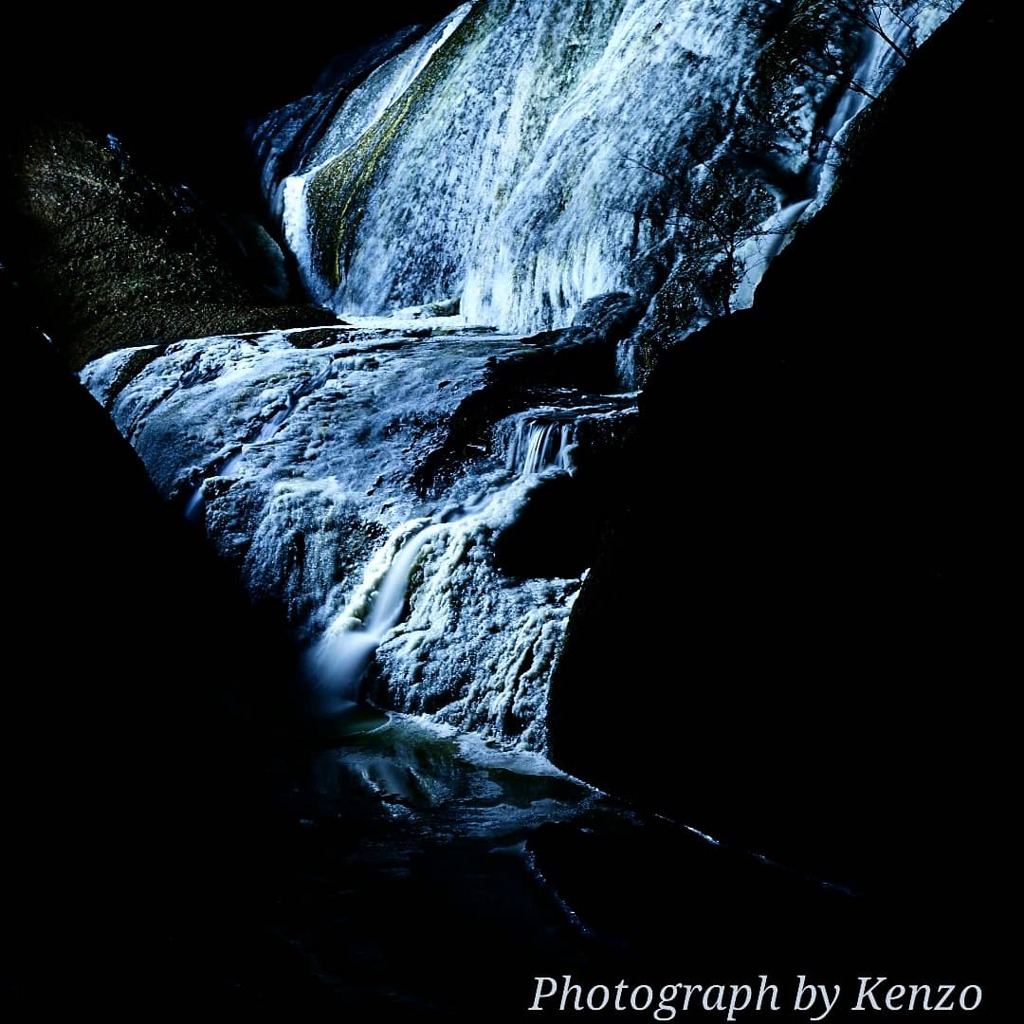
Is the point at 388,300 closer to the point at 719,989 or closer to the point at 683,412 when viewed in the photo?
the point at 683,412

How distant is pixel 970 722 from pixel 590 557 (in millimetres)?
2898

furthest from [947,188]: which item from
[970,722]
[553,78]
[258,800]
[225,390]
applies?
[553,78]

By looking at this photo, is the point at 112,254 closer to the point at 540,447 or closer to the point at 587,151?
the point at 587,151

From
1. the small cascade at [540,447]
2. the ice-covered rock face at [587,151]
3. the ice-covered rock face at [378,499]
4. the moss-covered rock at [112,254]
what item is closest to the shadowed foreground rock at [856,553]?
the ice-covered rock face at [378,499]

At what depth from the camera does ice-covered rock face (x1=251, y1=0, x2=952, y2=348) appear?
6.25m

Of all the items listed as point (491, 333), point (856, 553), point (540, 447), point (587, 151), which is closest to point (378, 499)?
point (540, 447)

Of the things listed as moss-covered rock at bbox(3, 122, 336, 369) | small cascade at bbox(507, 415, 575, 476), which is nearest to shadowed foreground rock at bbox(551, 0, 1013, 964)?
small cascade at bbox(507, 415, 575, 476)

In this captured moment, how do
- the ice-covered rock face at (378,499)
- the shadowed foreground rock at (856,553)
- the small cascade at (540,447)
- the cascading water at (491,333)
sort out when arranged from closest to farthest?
the shadowed foreground rock at (856,553), the ice-covered rock face at (378,499), the cascading water at (491,333), the small cascade at (540,447)

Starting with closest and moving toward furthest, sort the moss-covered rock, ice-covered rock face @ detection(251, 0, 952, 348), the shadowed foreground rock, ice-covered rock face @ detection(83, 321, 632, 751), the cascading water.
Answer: the shadowed foreground rock < ice-covered rock face @ detection(83, 321, 632, 751) < the cascading water < ice-covered rock face @ detection(251, 0, 952, 348) < the moss-covered rock

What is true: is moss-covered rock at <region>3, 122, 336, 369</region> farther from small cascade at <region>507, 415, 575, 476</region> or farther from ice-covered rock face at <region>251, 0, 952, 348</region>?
small cascade at <region>507, 415, 575, 476</region>

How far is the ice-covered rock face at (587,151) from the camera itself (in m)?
6.25

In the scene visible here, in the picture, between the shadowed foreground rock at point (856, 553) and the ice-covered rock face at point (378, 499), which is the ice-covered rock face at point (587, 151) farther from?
the shadowed foreground rock at point (856, 553)

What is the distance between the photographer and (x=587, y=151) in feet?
25.7

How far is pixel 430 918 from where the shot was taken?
2457mm
